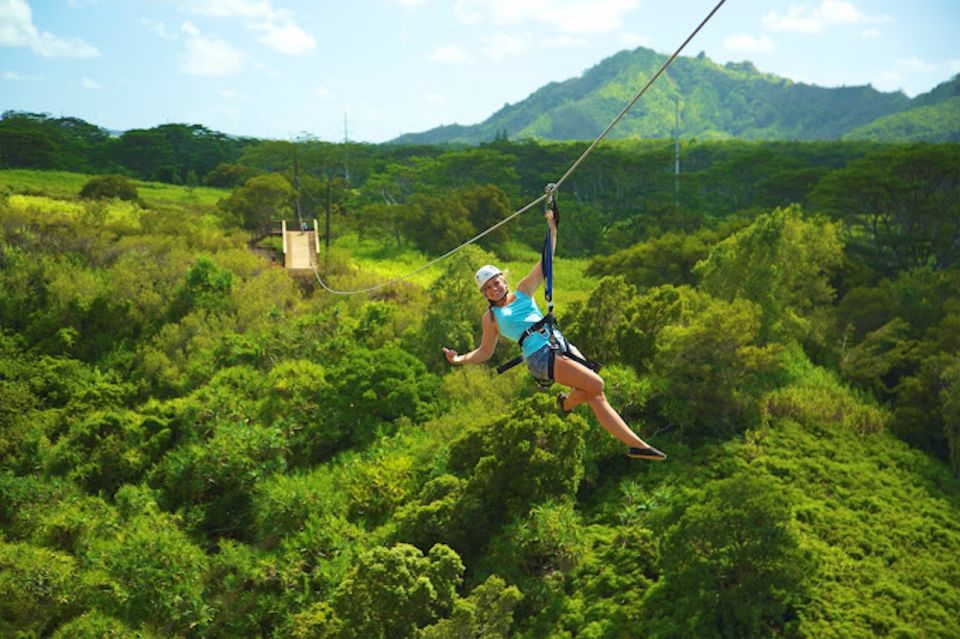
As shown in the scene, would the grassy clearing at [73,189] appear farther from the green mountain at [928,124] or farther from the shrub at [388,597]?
the green mountain at [928,124]

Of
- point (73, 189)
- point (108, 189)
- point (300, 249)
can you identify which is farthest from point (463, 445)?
point (73, 189)

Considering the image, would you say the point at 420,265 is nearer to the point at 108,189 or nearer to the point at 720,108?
the point at 108,189

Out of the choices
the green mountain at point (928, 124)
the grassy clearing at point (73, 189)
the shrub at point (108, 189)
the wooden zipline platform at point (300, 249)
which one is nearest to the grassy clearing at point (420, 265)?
the wooden zipline platform at point (300, 249)

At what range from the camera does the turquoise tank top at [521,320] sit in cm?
553

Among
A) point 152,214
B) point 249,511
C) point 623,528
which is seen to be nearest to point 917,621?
point 623,528

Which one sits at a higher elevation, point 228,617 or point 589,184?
point 589,184

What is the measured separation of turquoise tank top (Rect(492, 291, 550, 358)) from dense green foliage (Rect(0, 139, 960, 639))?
327 inches

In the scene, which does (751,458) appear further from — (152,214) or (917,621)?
(152,214)

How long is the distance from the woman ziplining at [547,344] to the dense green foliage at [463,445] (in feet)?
26.6

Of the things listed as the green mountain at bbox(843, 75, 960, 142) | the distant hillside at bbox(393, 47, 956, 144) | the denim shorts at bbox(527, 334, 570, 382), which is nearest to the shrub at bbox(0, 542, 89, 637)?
the denim shorts at bbox(527, 334, 570, 382)

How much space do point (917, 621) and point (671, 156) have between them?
48.3 m

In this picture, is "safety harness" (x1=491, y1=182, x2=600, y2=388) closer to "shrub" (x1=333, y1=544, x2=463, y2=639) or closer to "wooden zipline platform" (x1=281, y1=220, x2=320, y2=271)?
"shrub" (x1=333, y1=544, x2=463, y2=639)

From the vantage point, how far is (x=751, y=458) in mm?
18359

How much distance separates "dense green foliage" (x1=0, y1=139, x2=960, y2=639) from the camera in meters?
13.6
